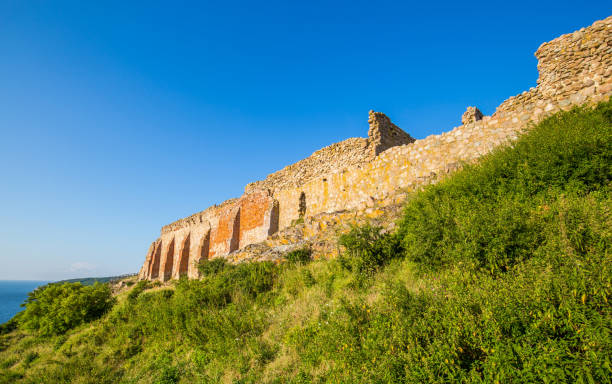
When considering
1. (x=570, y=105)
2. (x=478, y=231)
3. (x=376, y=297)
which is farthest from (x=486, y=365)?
(x=570, y=105)

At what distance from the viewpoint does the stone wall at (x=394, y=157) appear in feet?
21.6

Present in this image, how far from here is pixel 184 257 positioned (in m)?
26.6

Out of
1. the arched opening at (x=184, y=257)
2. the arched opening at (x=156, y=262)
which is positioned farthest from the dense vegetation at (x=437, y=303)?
the arched opening at (x=156, y=262)

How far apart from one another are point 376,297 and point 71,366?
7414 millimetres

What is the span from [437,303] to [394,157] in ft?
25.2

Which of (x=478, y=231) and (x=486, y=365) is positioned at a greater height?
(x=478, y=231)

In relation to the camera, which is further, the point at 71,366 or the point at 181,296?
the point at 181,296

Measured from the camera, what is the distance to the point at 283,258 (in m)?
8.02

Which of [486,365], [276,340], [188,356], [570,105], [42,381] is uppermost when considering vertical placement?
[570,105]

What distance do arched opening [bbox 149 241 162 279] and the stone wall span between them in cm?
1149

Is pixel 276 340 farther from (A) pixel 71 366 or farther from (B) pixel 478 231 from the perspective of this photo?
(A) pixel 71 366

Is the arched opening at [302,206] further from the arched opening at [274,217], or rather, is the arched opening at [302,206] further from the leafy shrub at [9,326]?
the leafy shrub at [9,326]

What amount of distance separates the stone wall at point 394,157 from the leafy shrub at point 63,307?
4.02 m

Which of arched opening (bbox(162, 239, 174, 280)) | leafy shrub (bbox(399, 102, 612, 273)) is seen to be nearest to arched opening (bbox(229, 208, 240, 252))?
leafy shrub (bbox(399, 102, 612, 273))
